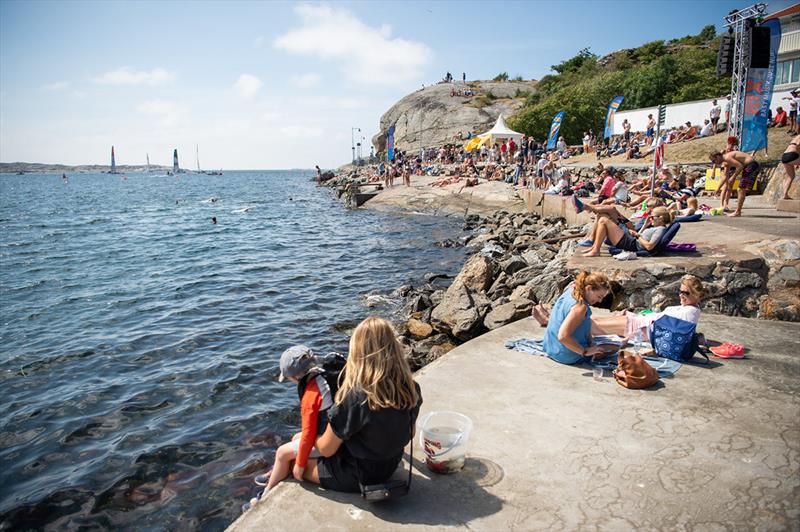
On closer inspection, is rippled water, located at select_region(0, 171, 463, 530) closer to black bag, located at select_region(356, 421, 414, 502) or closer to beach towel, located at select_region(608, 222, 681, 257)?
black bag, located at select_region(356, 421, 414, 502)

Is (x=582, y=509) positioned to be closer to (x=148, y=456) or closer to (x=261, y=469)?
(x=261, y=469)

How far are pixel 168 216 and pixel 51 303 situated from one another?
2572 cm

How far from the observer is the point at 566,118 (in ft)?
129

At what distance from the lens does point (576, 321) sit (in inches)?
203

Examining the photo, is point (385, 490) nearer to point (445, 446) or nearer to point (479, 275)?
point (445, 446)

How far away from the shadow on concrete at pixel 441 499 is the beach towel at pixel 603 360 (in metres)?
2.24

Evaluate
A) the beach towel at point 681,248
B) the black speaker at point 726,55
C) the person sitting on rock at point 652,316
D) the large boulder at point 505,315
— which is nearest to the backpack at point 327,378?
the person sitting on rock at point 652,316

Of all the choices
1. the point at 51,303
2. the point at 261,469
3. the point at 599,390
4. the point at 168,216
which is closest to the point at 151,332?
the point at 51,303

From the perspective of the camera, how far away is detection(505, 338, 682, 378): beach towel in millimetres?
5051

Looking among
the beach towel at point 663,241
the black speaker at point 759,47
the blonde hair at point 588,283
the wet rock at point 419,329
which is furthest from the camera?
the black speaker at point 759,47

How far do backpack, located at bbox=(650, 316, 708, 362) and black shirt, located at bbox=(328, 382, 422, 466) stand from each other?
355cm

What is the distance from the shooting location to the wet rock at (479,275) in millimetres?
10907

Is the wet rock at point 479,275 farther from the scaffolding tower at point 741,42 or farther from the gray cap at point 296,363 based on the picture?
the scaffolding tower at point 741,42

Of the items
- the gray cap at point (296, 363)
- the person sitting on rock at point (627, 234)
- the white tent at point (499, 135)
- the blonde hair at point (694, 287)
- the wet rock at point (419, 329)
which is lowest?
the wet rock at point (419, 329)
